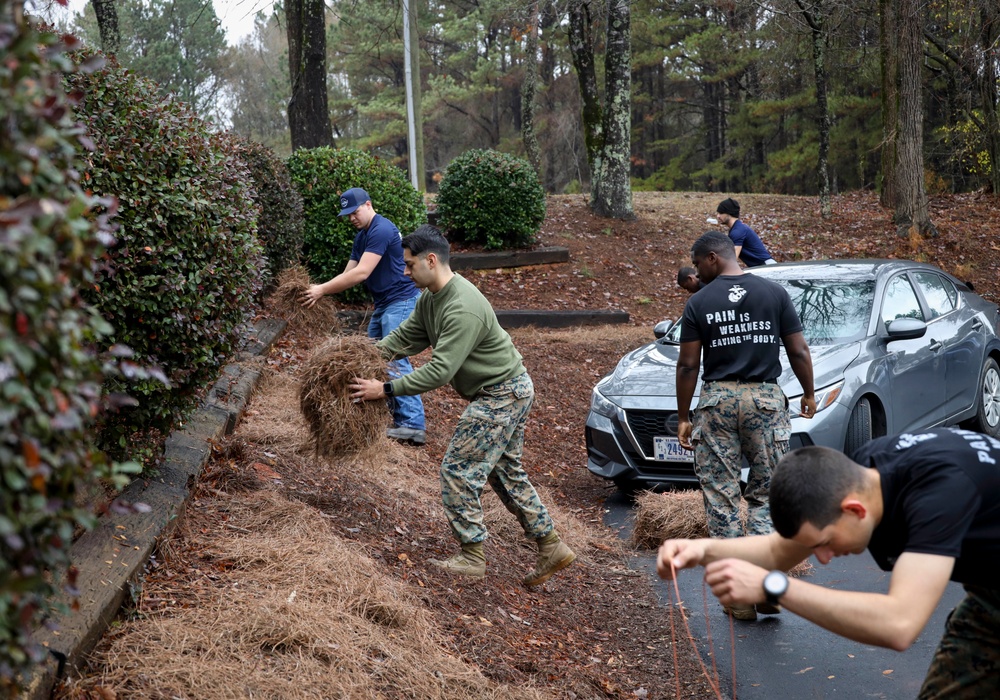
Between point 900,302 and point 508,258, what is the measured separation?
8570 mm

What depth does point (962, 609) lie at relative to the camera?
3020mm

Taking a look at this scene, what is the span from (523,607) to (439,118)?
128ft

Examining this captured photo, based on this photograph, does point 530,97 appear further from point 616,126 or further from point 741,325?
point 741,325

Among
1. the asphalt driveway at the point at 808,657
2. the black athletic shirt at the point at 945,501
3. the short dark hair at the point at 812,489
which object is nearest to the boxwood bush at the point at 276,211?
the asphalt driveway at the point at 808,657

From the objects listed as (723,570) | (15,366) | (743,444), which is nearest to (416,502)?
(743,444)

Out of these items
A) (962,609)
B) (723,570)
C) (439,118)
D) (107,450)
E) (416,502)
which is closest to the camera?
(723,570)

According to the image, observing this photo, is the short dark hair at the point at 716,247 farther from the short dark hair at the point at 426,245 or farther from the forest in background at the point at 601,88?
the forest in background at the point at 601,88

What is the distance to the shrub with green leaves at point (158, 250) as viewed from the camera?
444 cm

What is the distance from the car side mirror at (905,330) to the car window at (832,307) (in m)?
0.26

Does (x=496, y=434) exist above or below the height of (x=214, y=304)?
below

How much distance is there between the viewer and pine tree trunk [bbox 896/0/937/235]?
1766 cm

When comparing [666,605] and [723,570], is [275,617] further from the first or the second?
[666,605]

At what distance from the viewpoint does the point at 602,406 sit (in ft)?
26.0

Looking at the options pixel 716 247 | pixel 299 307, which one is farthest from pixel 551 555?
pixel 299 307
